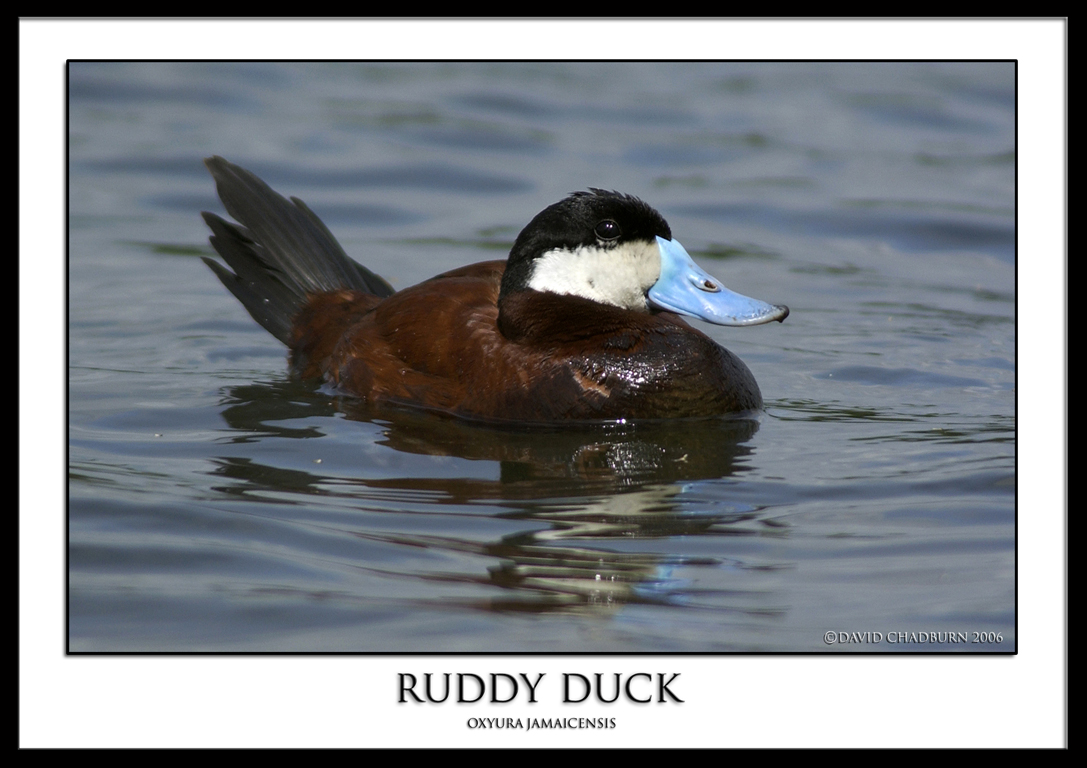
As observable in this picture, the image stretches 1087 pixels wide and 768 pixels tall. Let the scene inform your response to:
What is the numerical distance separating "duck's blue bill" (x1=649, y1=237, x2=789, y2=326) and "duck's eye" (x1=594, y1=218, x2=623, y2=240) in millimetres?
215

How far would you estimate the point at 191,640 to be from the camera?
11.2 feet

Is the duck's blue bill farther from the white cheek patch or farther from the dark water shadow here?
the dark water shadow

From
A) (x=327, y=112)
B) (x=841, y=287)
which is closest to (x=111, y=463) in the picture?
(x=841, y=287)

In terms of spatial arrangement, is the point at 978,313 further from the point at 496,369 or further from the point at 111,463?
the point at 111,463

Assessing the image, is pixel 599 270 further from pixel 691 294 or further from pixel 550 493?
pixel 550 493

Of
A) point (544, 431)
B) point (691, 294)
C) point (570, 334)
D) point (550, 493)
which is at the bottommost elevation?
point (550, 493)

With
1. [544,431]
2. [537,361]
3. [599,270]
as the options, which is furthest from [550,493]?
[599,270]

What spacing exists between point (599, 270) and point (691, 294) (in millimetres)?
393

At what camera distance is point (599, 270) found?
17.7 feet

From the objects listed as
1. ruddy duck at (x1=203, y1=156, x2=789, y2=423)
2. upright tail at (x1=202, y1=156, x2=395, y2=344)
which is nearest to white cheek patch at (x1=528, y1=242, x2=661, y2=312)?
ruddy duck at (x1=203, y1=156, x2=789, y2=423)

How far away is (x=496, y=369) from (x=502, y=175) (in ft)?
17.5

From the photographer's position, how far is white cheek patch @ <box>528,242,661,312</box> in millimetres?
5359

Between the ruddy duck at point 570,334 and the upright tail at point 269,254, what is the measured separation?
63 cm

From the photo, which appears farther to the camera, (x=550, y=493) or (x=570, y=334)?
(x=570, y=334)
